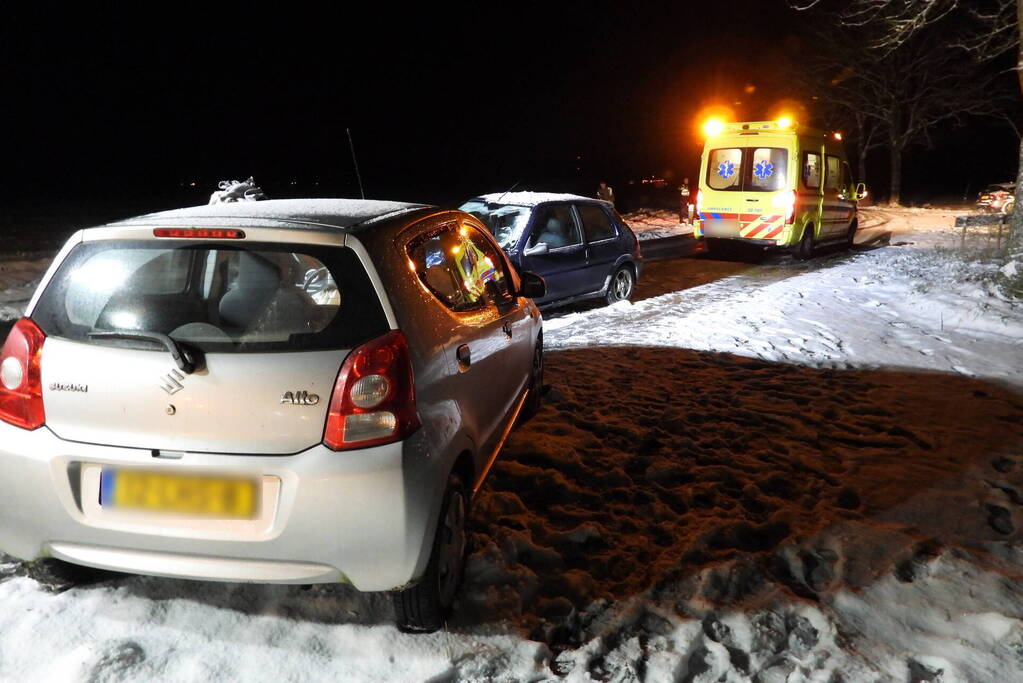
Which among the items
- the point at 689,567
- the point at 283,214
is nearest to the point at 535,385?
the point at 689,567

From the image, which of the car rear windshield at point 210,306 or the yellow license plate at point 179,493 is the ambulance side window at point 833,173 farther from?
the yellow license plate at point 179,493

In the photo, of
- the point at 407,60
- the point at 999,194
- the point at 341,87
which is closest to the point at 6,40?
the point at 341,87

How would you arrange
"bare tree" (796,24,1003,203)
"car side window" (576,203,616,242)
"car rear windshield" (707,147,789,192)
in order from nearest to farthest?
"car side window" (576,203,616,242), "car rear windshield" (707,147,789,192), "bare tree" (796,24,1003,203)

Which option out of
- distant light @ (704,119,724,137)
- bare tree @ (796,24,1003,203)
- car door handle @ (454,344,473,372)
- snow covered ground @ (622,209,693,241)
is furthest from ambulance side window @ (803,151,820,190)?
bare tree @ (796,24,1003,203)

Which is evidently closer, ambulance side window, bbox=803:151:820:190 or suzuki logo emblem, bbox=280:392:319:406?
suzuki logo emblem, bbox=280:392:319:406

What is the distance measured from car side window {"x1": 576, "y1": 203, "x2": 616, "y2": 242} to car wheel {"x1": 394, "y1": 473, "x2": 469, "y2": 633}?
650 centimetres

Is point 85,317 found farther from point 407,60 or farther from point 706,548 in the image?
point 407,60

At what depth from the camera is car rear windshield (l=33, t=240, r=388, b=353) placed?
275cm

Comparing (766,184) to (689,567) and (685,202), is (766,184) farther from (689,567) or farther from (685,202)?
(689,567)

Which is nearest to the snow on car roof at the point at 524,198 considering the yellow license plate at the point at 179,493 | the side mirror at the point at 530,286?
the side mirror at the point at 530,286

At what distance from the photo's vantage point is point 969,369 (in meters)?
6.92

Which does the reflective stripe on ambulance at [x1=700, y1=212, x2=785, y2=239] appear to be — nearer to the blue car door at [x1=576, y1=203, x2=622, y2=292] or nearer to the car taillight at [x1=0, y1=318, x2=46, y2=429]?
the blue car door at [x1=576, y1=203, x2=622, y2=292]

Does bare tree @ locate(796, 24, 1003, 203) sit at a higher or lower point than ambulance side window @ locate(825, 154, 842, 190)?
higher

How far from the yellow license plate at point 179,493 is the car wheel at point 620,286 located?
7628mm
